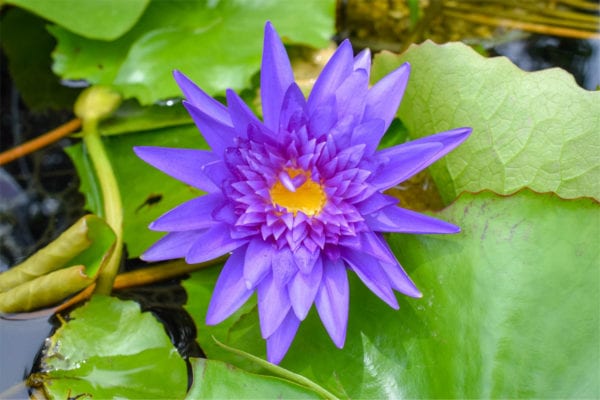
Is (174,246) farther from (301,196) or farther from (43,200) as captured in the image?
(43,200)

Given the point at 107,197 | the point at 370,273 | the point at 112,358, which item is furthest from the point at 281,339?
the point at 107,197

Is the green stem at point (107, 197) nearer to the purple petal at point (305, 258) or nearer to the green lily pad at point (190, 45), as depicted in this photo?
the green lily pad at point (190, 45)

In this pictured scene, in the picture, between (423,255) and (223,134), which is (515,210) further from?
(223,134)

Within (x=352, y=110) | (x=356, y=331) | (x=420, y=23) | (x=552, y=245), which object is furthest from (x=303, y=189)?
(x=420, y=23)

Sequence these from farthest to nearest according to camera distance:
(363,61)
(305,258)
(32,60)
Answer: (32,60)
(363,61)
(305,258)

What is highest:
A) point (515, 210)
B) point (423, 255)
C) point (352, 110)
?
point (352, 110)

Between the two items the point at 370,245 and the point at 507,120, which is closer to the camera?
the point at 370,245
